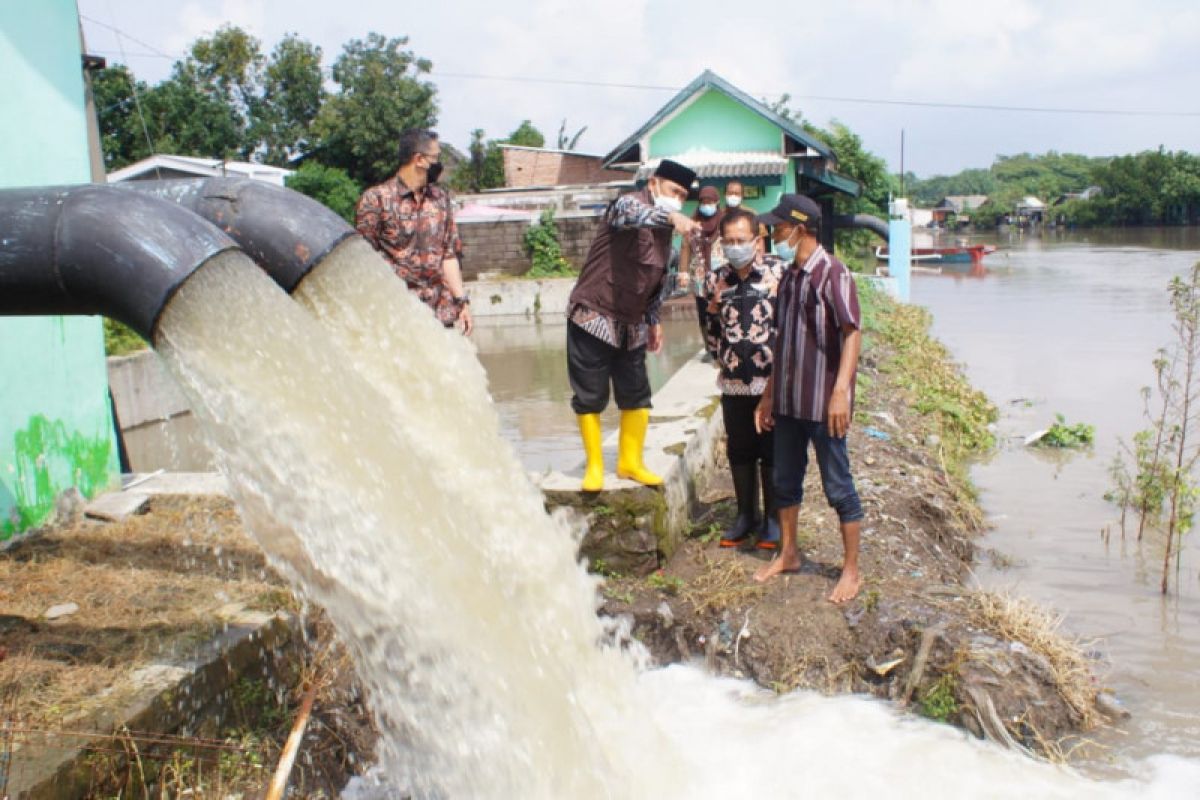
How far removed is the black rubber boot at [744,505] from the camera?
5.03 metres

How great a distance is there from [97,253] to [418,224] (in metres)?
2.64

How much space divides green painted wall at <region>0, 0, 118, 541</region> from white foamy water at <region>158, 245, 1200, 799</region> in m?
2.03

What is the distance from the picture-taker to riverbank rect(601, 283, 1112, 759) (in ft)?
12.9

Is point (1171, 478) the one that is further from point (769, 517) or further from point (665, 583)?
point (665, 583)

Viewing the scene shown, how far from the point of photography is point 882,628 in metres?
4.23

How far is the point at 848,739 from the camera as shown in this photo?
12.7ft

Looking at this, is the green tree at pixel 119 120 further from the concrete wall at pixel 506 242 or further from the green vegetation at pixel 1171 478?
the green vegetation at pixel 1171 478

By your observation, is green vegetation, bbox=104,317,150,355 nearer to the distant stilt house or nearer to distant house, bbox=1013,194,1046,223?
the distant stilt house

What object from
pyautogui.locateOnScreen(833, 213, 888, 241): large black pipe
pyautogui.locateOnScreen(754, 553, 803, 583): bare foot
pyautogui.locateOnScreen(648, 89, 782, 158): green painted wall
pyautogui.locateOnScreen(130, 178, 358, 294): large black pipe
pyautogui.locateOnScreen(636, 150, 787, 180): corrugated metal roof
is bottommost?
pyautogui.locateOnScreen(754, 553, 803, 583): bare foot

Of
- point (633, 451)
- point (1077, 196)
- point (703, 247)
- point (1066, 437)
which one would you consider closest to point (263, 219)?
point (633, 451)

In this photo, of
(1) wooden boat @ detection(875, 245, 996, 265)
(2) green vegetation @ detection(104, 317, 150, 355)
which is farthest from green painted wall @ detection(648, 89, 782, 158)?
(1) wooden boat @ detection(875, 245, 996, 265)

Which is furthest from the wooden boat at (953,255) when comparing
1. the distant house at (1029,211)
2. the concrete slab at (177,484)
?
the distant house at (1029,211)

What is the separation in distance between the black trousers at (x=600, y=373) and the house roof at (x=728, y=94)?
1838 cm

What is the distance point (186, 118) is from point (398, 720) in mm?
34248
